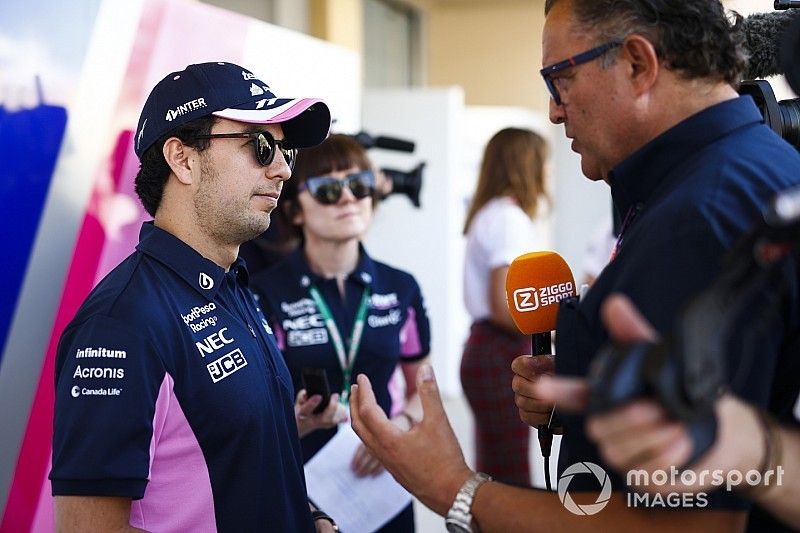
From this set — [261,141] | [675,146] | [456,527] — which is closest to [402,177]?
[261,141]

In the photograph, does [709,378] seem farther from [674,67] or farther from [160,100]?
[160,100]

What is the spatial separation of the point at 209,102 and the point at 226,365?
22.0 inches

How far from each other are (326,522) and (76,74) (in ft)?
4.07

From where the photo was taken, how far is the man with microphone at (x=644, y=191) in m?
1.19

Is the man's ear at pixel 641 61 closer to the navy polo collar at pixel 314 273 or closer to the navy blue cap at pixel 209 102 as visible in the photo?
the navy blue cap at pixel 209 102

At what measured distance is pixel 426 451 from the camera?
1.36 metres

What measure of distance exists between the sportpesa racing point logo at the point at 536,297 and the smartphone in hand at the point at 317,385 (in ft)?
2.57

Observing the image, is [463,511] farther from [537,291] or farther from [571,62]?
[571,62]

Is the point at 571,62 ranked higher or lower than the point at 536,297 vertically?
higher

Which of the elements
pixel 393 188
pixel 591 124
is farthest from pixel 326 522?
pixel 393 188

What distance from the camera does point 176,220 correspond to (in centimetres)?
193

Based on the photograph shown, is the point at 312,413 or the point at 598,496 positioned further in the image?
the point at 312,413

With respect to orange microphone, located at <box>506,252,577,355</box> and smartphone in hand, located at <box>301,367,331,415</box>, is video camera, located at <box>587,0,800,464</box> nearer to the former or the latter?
orange microphone, located at <box>506,252,577,355</box>

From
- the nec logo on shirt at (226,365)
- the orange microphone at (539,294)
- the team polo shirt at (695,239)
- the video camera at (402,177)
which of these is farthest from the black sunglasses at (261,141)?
the video camera at (402,177)
